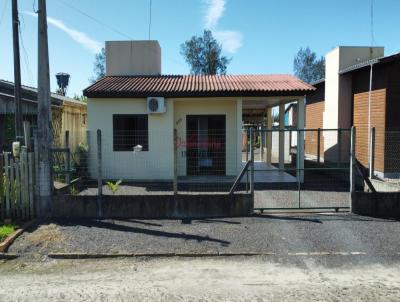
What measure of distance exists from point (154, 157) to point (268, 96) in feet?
14.2

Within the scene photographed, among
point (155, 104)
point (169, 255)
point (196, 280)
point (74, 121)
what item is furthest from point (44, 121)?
point (74, 121)

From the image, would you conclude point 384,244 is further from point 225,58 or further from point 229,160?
point 225,58

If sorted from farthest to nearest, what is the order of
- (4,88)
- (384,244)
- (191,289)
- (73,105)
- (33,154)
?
1. (73,105)
2. (4,88)
3. (33,154)
4. (384,244)
5. (191,289)

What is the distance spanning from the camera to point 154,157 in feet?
45.1

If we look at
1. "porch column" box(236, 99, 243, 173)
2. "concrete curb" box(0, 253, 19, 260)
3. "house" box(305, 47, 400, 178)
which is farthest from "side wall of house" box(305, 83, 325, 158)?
"concrete curb" box(0, 253, 19, 260)

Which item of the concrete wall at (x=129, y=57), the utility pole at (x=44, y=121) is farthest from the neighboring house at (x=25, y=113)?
the utility pole at (x=44, y=121)

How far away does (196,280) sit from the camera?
17.0ft

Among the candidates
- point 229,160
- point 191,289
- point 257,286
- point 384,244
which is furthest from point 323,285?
point 229,160

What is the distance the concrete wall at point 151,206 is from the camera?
26.8 feet

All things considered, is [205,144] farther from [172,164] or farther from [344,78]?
[344,78]

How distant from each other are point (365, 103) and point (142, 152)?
7934 mm

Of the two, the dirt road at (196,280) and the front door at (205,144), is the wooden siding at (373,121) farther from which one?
the dirt road at (196,280)

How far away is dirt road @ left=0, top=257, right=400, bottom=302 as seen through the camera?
467 cm

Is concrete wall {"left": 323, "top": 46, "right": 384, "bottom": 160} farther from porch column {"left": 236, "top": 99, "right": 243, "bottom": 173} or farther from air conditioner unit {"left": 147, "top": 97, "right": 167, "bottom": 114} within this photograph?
air conditioner unit {"left": 147, "top": 97, "right": 167, "bottom": 114}
